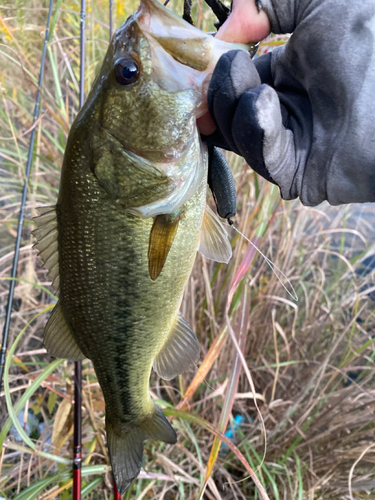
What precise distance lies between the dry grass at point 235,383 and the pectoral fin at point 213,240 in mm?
205

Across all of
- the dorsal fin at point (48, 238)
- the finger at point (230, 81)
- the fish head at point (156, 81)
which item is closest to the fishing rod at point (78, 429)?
the dorsal fin at point (48, 238)

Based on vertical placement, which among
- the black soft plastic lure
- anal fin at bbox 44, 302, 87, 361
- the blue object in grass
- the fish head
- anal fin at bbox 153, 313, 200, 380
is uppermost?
the fish head

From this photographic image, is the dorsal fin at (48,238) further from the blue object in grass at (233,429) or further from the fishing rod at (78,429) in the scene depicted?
the blue object in grass at (233,429)

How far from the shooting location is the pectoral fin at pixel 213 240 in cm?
102

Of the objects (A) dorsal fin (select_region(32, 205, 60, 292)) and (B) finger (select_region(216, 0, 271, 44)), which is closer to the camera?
(B) finger (select_region(216, 0, 271, 44))

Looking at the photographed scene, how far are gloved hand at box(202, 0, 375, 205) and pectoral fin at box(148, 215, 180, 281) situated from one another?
0.26 meters

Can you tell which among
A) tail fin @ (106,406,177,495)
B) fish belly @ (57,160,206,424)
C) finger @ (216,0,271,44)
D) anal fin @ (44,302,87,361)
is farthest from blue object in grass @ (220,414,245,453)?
finger @ (216,0,271,44)

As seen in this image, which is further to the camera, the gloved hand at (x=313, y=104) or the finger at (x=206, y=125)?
the finger at (x=206, y=125)

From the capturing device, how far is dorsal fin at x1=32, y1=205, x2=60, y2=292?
0.93 m

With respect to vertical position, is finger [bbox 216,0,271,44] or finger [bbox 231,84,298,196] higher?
finger [bbox 216,0,271,44]

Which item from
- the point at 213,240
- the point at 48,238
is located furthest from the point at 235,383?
the point at 48,238

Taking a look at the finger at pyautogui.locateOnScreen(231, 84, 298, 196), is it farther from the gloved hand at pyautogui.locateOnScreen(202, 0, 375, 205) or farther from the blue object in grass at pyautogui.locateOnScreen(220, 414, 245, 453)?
the blue object in grass at pyautogui.locateOnScreen(220, 414, 245, 453)

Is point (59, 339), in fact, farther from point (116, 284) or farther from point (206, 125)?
point (206, 125)

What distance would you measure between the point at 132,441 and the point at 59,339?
43 cm
